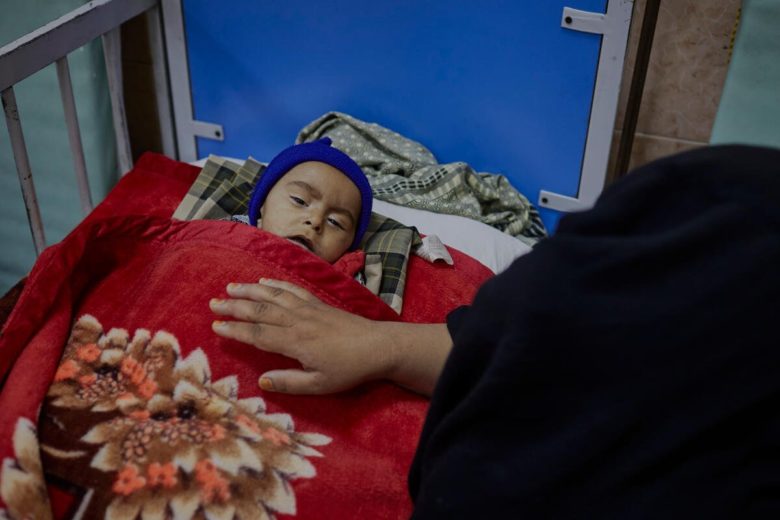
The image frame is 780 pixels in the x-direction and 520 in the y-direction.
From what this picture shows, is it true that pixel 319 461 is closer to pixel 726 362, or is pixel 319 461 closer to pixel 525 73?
pixel 726 362

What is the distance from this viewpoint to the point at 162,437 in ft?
2.82

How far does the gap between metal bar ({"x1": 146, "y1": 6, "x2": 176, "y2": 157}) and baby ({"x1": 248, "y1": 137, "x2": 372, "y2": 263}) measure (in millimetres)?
670

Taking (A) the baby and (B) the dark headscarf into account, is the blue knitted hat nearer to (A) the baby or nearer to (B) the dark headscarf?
(A) the baby

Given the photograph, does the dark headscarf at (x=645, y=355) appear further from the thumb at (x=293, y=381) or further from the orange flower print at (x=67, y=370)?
the orange flower print at (x=67, y=370)

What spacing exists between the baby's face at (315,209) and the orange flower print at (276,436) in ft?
1.55

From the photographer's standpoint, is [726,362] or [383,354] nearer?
[726,362]

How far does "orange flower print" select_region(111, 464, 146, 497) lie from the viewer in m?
0.82

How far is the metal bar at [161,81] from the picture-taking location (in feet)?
6.00

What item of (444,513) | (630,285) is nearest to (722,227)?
(630,285)

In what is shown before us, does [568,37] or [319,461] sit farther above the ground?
[568,37]

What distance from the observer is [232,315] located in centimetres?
97

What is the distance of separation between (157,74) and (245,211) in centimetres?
63

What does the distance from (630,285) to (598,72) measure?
111 centimetres

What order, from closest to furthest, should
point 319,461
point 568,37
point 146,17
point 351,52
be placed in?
point 319,461, point 568,37, point 351,52, point 146,17
